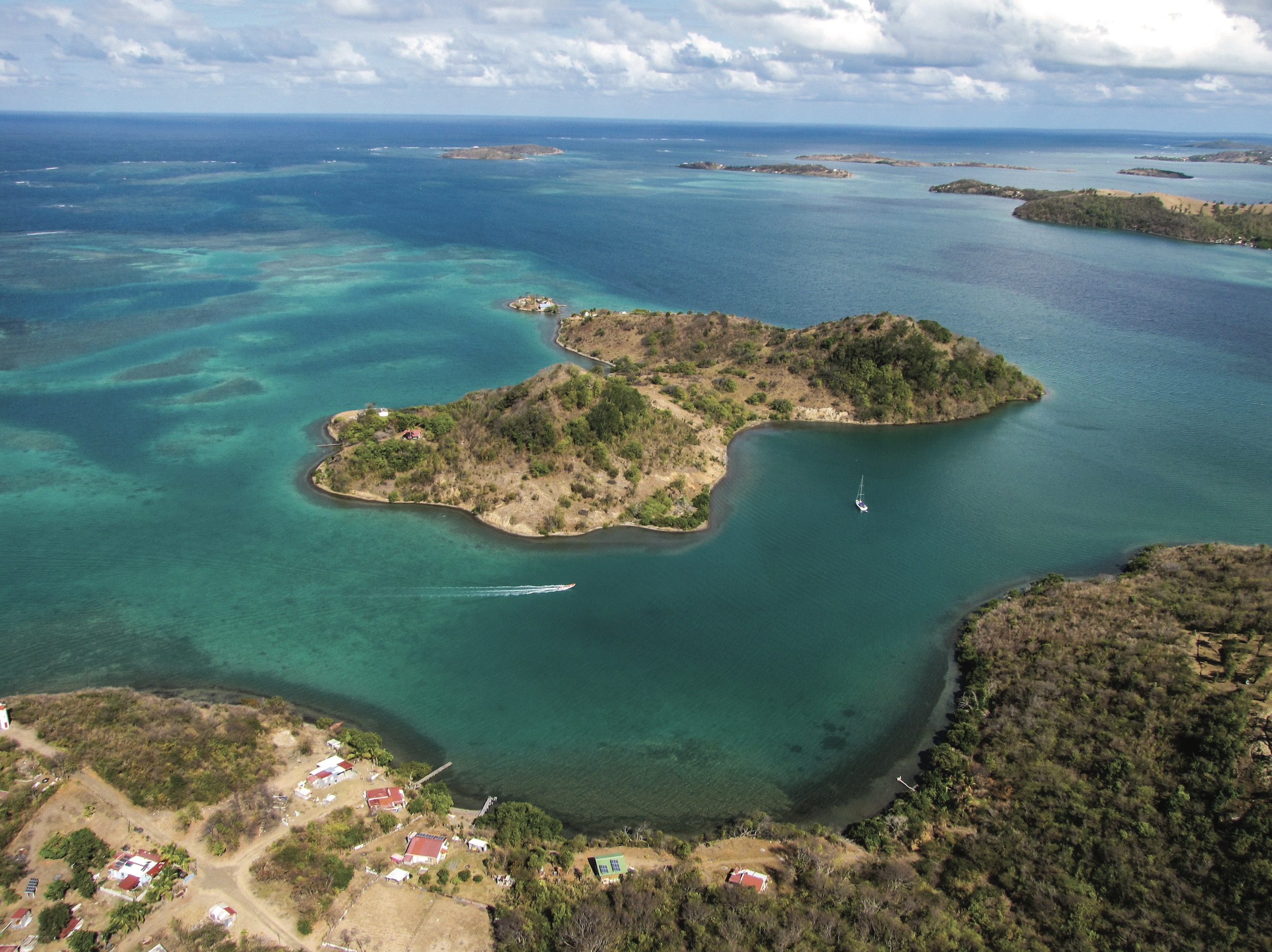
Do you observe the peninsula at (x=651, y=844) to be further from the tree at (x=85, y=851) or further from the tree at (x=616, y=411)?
the tree at (x=616, y=411)

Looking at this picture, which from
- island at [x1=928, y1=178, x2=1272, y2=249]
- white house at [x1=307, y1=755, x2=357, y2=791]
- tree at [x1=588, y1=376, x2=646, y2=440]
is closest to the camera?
white house at [x1=307, y1=755, x2=357, y2=791]

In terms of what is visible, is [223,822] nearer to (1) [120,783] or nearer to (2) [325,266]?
(1) [120,783]

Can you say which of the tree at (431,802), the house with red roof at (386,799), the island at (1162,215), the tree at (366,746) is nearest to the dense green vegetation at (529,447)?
the tree at (366,746)

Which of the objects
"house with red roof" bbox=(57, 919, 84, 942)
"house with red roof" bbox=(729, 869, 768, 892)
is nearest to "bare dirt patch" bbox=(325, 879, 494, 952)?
"house with red roof" bbox=(57, 919, 84, 942)

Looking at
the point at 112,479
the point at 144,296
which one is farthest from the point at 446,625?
the point at 144,296

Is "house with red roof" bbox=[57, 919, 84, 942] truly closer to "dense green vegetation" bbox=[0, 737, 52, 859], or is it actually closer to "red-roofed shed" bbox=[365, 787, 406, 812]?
"dense green vegetation" bbox=[0, 737, 52, 859]

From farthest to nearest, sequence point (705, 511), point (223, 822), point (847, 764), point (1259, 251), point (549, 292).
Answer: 1. point (1259, 251)
2. point (549, 292)
3. point (705, 511)
4. point (847, 764)
5. point (223, 822)

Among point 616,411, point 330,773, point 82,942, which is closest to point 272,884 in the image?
point 330,773
